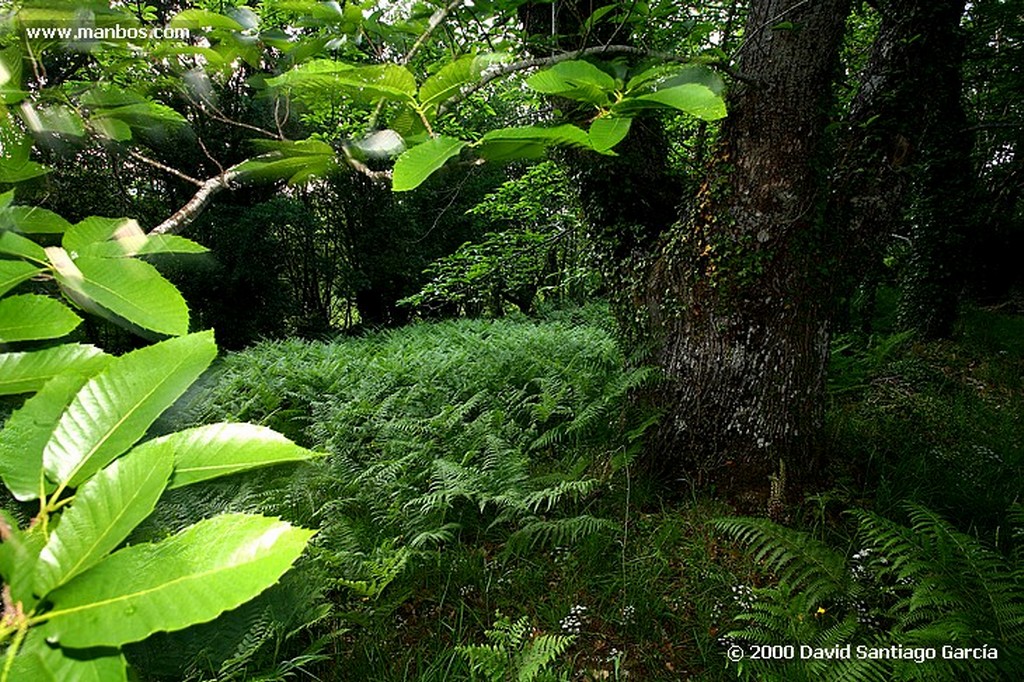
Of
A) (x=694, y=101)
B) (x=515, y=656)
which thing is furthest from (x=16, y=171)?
(x=515, y=656)

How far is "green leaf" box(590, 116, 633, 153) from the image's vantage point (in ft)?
1.67

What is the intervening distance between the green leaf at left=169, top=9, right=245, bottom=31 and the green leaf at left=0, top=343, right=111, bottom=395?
0.52 meters

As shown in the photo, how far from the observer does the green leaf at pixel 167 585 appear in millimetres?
232

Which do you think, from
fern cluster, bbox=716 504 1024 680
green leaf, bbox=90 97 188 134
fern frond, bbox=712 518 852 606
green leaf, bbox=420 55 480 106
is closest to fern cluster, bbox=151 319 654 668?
fern frond, bbox=712 518 852 606

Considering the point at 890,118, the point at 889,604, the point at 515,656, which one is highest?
the point at 890,118

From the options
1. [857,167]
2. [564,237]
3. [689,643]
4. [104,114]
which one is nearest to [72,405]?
[104,114]

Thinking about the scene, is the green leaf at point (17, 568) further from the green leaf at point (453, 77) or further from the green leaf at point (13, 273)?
the green leaf at point (453, 77)

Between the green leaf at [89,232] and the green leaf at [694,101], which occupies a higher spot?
the green leaf at [694,101]

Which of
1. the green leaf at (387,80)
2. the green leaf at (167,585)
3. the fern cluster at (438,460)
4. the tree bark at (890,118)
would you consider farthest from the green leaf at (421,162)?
the tree bark at (890,118)

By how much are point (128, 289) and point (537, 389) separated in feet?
15.0

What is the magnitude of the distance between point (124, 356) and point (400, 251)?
16.1 meters

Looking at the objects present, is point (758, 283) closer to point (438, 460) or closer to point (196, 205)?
point (438, 460)

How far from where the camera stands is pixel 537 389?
16.1ft

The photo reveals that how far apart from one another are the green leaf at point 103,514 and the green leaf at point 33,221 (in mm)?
378
